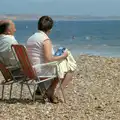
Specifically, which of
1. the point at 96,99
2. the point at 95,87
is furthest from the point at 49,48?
the point at 95,87

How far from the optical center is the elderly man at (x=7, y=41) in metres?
6.68

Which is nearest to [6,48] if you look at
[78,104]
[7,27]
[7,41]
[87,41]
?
[7,41]

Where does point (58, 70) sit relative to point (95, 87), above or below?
above

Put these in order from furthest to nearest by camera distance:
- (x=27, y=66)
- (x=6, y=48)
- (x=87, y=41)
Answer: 1. (x=87, y=41)
2. (x=6, y=48)
3. (x=27, y=66)

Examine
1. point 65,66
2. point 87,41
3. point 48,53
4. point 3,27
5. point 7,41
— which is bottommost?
point 87,41

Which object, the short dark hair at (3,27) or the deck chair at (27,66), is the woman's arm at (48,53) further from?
the short dark hair at (3,27)

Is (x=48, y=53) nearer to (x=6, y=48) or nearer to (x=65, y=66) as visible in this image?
(x=65, y=66)

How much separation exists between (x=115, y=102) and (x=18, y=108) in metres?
1.33

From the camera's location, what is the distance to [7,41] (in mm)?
6695

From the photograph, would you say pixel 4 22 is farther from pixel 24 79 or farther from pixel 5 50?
pixel 24 79

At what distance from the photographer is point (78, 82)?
8.67m

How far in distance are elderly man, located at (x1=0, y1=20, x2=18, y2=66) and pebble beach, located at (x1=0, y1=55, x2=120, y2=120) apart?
0.56 meters

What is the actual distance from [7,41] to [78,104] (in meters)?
1.23

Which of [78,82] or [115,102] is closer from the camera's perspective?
[115,102]
